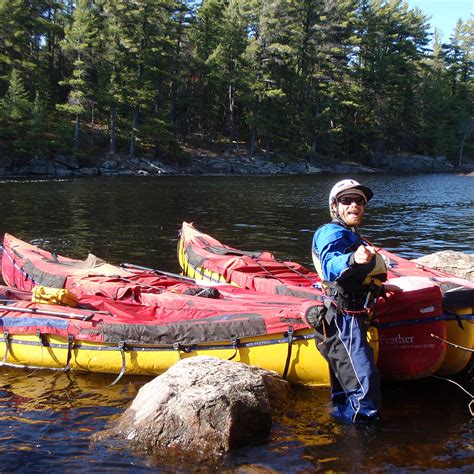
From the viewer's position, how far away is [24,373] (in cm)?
698

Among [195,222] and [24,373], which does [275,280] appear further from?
[195,222]

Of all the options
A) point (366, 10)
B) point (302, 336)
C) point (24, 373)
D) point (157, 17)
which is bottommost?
point (24, 373)

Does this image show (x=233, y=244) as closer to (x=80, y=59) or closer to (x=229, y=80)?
(x=80, y=59)

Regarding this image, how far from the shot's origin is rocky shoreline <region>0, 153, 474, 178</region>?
41625 millimetres

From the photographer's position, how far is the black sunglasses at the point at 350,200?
17.0ft

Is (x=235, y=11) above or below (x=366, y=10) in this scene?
below

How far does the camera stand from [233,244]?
642 inches

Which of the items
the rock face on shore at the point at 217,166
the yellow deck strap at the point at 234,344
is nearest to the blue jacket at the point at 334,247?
the yellow deck strap at the point at 234,344

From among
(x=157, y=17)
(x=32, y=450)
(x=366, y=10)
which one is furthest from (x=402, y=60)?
(x=32, y=450)

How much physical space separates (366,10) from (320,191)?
43.8 metres

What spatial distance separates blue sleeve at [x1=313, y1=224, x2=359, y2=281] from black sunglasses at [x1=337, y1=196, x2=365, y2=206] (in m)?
0.25

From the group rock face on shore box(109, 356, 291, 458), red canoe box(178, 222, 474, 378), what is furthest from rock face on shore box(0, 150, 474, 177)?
→ red canoe box(178, 222, 474, 378)

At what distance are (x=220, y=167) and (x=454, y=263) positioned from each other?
137 ft

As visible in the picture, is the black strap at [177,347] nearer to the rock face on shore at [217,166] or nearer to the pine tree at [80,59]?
the rock face on shore at [217,166]
